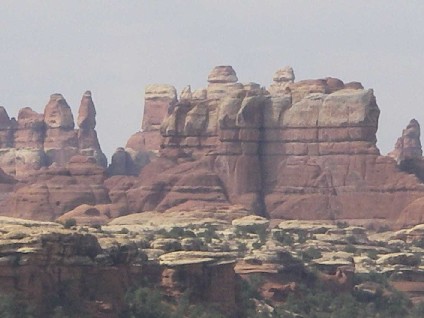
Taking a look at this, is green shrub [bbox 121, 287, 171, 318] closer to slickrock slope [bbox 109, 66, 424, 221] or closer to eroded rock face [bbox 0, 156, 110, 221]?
slickrock slope [bbox 109, 66, 424, 221]

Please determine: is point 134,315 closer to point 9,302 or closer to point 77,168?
point 9,302

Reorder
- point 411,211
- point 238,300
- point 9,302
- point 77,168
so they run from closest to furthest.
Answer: point 9,302 < point 238,300 < point 411,211 < point 77,168

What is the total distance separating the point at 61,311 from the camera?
95688 mm

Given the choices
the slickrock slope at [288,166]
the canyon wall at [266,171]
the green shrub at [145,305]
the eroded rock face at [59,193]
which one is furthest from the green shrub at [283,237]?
the green shrub at [145,305]

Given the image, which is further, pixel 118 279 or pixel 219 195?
pixel 219 195

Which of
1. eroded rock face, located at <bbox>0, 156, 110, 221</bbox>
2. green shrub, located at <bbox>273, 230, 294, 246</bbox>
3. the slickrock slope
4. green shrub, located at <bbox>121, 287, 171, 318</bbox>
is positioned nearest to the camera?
green shrub, located at <bbox>121, 287, 171, 318</bbox>

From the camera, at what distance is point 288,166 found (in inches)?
6388

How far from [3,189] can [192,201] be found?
2110cm

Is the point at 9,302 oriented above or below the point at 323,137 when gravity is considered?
below

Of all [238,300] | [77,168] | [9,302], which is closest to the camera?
[9,302]

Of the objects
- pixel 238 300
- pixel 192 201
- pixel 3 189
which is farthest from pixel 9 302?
pixel 3 189

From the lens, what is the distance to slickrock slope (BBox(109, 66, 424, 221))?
160 meters

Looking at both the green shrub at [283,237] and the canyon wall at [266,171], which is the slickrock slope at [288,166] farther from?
the green shrub at [283,237]

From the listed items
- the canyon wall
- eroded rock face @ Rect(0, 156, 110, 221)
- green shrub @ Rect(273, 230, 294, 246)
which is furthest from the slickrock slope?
green shrub @ Rect(273, 230, 294, 246)
